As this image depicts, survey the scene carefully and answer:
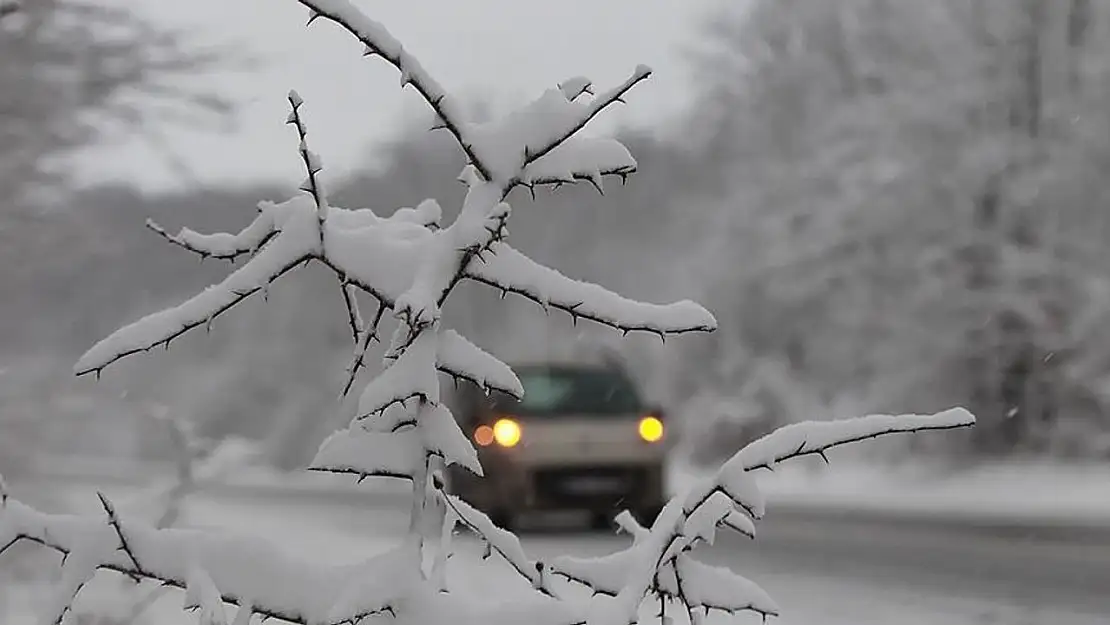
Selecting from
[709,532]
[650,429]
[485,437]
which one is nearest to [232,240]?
[709,532]

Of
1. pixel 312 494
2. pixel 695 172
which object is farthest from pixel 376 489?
pixel 695 172

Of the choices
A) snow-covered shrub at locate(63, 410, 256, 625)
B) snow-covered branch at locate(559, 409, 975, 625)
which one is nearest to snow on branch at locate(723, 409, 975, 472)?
snow-covered branch at locate(559, 409, 975, 625)

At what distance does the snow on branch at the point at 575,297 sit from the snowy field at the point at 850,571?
134 inches

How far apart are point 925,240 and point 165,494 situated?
A: 18882 millimetres

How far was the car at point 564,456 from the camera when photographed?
1217cm

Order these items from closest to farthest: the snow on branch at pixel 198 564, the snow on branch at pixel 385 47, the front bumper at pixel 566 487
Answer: the snow on branch at pixel 385 47 → the snow on branch at pixel 198 564 → the front bumper at pixel 566 487

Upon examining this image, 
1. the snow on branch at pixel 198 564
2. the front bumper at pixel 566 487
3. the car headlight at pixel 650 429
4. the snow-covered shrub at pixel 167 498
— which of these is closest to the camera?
the snow on branch at pixel 198 564

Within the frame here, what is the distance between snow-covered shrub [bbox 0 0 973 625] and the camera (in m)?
1.39

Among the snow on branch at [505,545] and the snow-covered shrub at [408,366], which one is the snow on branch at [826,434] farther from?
the snow on branch at [505,545]

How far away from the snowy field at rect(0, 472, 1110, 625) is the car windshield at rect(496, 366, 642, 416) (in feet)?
3.25

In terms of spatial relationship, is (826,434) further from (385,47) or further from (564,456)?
(564,456)

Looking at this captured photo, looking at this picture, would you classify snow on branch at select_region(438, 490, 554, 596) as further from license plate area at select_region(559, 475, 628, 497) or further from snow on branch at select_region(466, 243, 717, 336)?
license plate area at select_region(559, 475, 628, 497)

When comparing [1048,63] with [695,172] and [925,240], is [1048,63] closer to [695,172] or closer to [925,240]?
[925,240]

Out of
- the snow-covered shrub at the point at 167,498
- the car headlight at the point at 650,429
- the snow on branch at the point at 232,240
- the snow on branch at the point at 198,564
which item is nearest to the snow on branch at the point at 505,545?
the snow on branch at the point at 198,564
